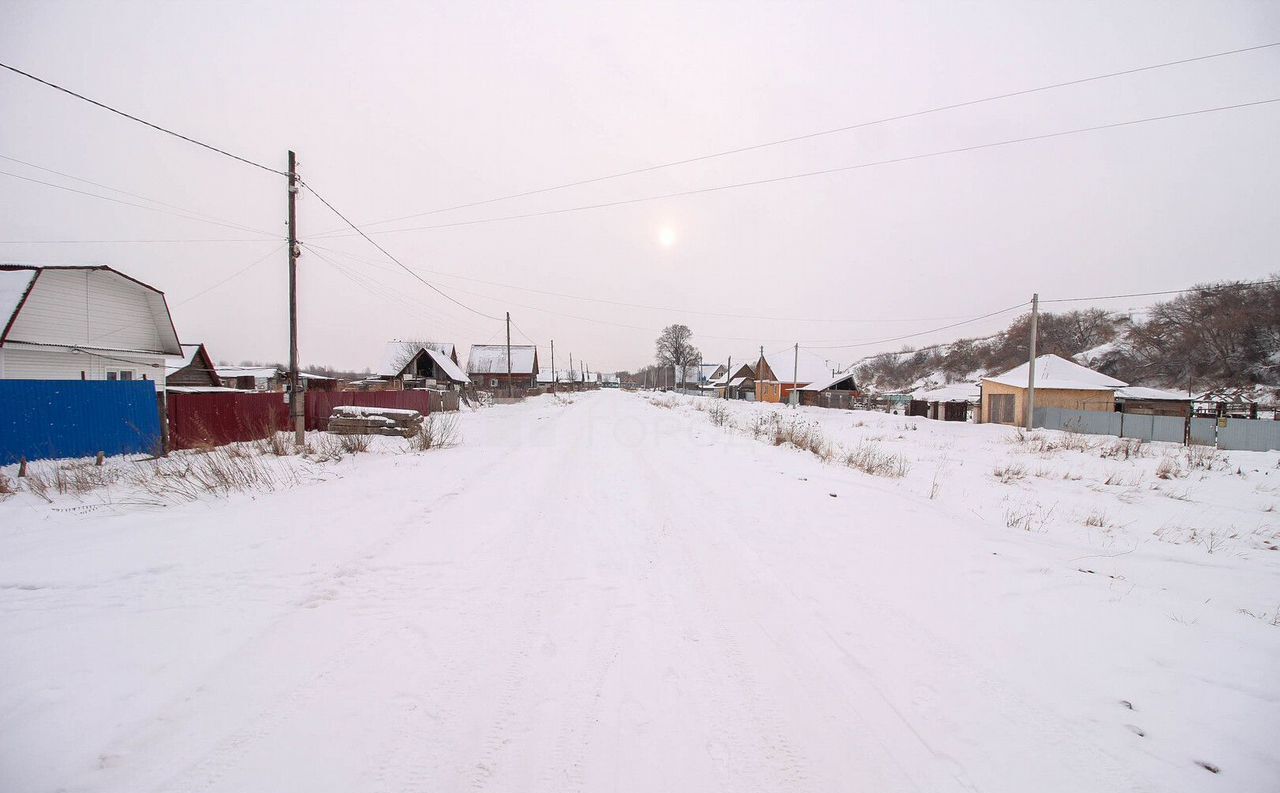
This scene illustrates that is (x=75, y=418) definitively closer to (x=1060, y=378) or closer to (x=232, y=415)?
(x=232, y=415)

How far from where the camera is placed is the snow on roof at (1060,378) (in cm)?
3006

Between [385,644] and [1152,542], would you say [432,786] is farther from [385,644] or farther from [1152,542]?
[1152,542]

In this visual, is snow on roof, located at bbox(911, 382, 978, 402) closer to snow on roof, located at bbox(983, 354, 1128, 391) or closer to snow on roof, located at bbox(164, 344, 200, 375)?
snow on roof, located at bbox(983, 354, 1128, 391)

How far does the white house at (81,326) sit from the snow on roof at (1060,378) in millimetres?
43011

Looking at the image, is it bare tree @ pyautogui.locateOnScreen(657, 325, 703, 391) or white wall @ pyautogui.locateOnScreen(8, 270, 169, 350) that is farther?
bare tree @ pyautogui.locateOnScreen(657, 325, 703, 391)

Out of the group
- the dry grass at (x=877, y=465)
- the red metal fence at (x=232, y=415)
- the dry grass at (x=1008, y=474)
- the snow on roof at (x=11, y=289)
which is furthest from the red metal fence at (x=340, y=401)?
the dry grass at (x=1008, y=474)

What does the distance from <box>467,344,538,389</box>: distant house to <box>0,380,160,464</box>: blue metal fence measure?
52.1 m

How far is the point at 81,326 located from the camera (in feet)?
53.5

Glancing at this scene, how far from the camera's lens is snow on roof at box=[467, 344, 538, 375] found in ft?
214

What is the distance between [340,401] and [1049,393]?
126 ft

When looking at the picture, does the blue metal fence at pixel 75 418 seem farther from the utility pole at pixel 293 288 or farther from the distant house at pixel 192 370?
the distant house at pixel 192 370

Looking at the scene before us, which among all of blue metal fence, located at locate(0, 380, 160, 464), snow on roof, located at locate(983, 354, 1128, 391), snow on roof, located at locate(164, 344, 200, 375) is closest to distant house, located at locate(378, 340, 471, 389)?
snow on roof, located at locate(164, 344, 200, 375)

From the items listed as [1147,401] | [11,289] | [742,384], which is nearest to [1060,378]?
[1147,401]

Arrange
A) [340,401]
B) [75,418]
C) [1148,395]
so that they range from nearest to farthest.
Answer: [75,418], [340,401], [1148,395]
